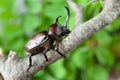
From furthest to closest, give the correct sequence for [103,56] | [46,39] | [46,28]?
[103,56], [46,28], [46,39]

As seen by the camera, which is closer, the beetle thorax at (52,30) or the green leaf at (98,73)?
the beetle thorax at (52,30)

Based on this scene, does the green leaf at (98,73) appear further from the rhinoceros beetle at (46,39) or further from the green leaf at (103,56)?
the rhinoceros beetle at (46,39)

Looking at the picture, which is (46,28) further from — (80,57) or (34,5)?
(80,57)

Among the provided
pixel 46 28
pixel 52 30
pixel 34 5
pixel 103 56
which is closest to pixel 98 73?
pixel 103 56

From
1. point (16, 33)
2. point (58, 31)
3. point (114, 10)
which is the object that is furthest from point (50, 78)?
point (114, 10)

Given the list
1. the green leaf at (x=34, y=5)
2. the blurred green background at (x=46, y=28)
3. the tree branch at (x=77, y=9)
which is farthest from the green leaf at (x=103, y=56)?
the tree branch at (x=77, y=9)

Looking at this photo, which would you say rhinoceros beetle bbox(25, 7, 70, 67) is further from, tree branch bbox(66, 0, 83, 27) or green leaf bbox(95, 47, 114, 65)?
green leaf bbox(95, 47, 114, 65)

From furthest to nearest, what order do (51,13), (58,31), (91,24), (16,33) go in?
(16,33), (51,13), (58,31), (91,24)

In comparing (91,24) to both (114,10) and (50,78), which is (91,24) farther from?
(50,78)
